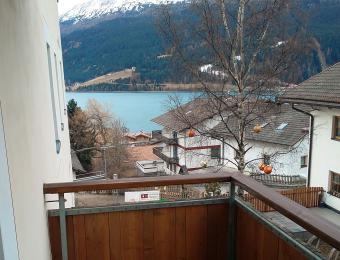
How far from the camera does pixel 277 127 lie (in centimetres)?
1454

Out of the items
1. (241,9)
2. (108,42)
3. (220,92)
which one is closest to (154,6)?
(241,9)

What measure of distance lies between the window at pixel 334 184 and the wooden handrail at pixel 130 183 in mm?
10589

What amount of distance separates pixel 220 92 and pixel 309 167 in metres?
5.86

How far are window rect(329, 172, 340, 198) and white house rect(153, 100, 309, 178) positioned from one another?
1384 millimetres

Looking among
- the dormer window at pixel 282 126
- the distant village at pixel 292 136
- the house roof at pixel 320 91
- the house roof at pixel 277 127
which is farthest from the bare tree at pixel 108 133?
the house roof at pixel 320 91

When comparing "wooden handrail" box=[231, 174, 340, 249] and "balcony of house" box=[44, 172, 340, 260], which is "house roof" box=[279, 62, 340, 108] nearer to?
"balcony of house" box=[44, 172, 340, 260]

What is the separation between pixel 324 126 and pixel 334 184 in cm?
197

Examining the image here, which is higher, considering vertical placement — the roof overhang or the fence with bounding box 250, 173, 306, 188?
the roof overhang

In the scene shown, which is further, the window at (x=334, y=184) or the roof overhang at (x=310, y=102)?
the window at (x=334, y=184)

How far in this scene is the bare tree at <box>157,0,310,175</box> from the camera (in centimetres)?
798

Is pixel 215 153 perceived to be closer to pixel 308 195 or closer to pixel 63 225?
pixel 308 195

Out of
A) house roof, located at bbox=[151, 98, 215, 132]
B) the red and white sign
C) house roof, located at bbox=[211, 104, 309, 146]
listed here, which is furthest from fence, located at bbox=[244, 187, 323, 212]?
the red and white sign

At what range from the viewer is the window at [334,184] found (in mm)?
11344

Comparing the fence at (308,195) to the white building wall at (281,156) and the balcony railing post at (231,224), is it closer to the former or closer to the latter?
the white building wall at (281,156)
